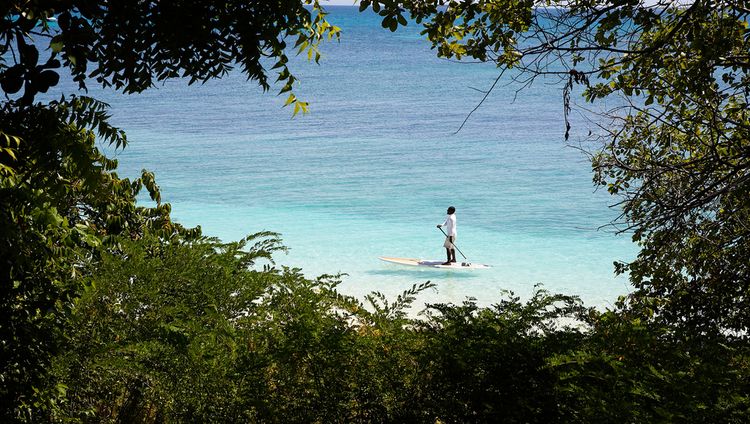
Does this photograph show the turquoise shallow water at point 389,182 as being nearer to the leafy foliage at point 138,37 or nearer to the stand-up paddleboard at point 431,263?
the stand-up paddleboard at point 431,263

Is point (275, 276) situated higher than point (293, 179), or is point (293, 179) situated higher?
point (293, 179)

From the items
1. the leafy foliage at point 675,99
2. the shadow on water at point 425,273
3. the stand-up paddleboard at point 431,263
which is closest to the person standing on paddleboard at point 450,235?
the stand-up paddleboard at point 431,263

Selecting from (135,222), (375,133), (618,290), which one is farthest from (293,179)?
(135,222)

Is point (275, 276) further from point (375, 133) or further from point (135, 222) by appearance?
point (375, 133)

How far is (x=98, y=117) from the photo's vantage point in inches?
184

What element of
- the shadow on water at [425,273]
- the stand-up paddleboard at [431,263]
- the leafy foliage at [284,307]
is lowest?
the leafy foliage at [284,307]

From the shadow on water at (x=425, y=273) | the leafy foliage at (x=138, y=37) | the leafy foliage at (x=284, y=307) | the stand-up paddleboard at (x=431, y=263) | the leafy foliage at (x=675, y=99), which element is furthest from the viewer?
the stand-up paddleboard at (x=431, y=263)

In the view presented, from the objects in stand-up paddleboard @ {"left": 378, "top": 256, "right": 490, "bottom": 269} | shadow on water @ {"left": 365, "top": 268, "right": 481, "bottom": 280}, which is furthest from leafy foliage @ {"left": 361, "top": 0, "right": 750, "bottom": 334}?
stand-up paddleboard @ {"left": 378, "top": 256, "right": 490, "bottom": 269}

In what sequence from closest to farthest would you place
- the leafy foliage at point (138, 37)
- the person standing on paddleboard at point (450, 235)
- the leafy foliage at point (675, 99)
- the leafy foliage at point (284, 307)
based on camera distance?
the leafy foliage at point (138, 37)
the leafy foliage at point (284, 307)
the leafy foliage at point (675, 99)
the person standing on paddleboard at point (450, 235)

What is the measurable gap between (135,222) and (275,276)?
2.01 meters

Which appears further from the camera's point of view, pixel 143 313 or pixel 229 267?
pixel 229 267

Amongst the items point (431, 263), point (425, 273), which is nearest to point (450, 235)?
point (431, 263)

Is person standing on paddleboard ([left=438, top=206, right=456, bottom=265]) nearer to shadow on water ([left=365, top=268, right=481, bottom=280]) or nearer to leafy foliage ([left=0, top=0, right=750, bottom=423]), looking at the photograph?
shadow on water ([left=365, top=268, right=481, bottom=280])

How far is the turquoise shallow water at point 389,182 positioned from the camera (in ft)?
70.4
